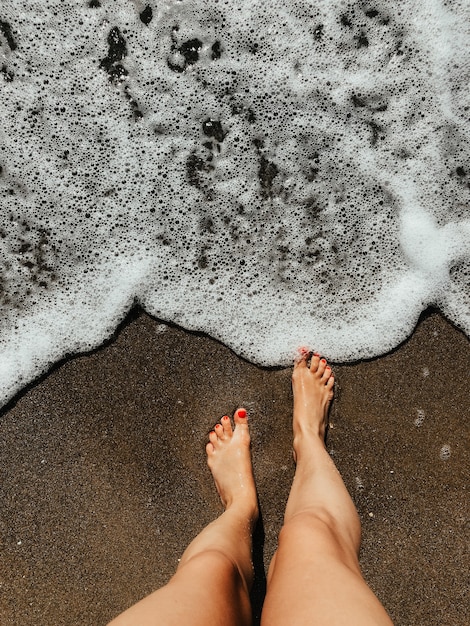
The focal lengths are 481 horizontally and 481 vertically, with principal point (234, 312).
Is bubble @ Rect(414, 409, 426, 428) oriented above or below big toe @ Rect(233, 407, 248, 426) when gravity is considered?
above

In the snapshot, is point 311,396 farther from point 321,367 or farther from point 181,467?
point 181,467

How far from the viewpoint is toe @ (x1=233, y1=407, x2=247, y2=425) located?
5.51 feet

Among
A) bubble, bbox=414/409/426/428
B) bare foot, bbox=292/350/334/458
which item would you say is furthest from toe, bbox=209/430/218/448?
bubble, bbox=414/409/426/428

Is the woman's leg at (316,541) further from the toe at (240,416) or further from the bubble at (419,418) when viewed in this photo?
the bubble at (419,418)

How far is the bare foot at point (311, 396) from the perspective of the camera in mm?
1646

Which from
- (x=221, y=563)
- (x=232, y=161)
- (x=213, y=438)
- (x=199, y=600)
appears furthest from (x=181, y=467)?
(x=232, y=161)

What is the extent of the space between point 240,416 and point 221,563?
0.49 m

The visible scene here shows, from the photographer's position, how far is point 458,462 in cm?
166

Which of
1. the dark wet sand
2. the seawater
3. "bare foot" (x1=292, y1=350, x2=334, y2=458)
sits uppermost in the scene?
the seawater

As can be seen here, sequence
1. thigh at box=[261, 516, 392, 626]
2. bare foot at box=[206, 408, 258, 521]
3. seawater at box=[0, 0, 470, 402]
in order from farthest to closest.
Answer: seawater at box=[0, 0, 470, 402] < bare foot at box=[206, 408, 258, 521] < thigh at box=[261, 516, 392, 626]

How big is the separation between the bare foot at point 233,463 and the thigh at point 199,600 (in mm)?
261

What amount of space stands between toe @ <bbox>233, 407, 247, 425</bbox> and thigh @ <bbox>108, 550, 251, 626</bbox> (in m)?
0.44

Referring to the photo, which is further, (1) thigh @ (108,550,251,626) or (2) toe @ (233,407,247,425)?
(2) toe @ (233,407,247,425)

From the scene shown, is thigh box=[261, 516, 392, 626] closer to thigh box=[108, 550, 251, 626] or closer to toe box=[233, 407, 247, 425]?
thigh box=[108, 550, 251, 626]
